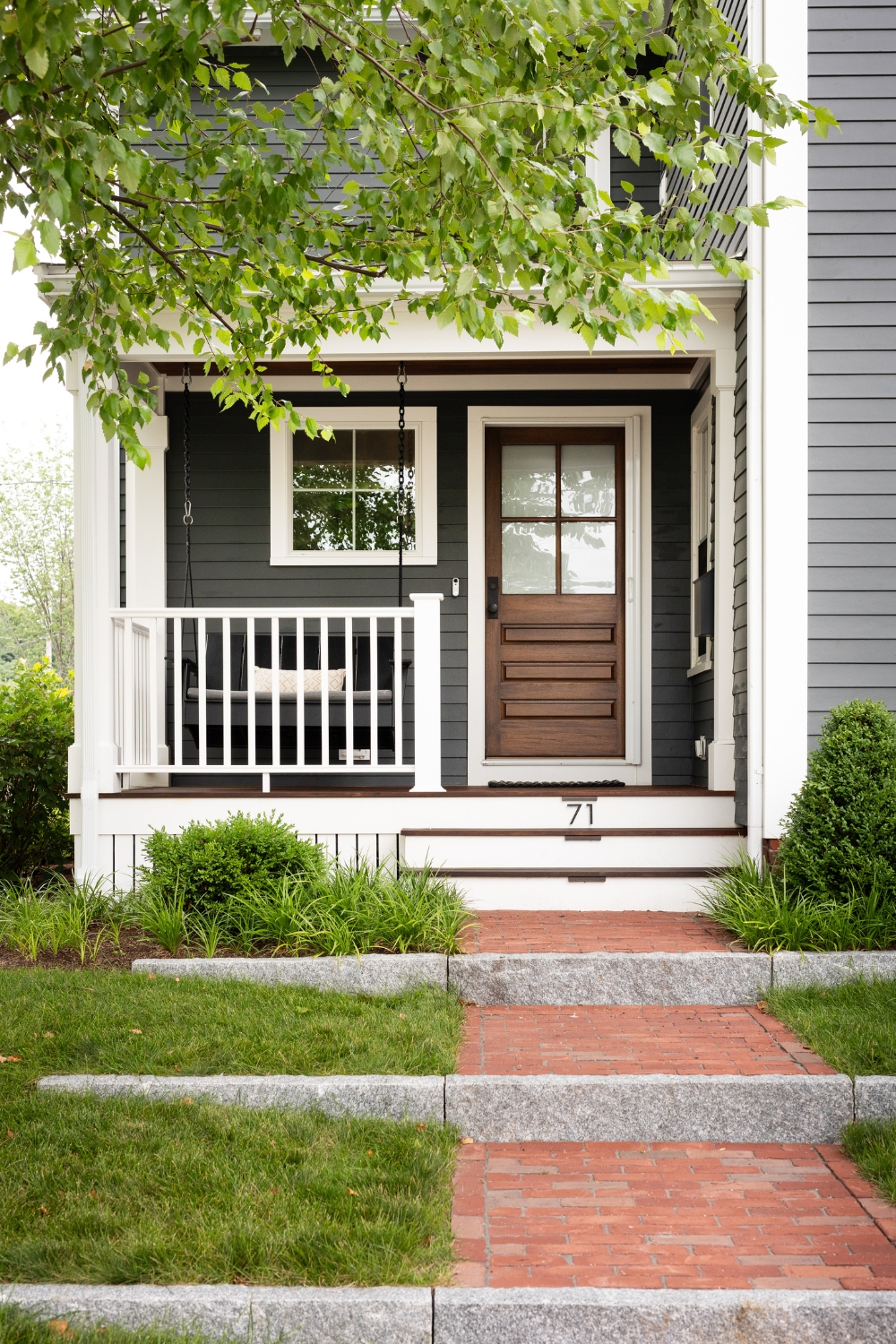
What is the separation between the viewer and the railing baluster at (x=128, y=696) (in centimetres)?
614

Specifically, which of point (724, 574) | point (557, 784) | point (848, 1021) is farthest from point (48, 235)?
point (557, 784)

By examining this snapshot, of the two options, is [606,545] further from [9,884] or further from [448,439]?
[9,884]

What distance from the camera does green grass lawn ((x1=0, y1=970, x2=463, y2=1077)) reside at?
369 centimetres

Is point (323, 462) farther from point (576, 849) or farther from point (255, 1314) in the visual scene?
point (255, 1314)

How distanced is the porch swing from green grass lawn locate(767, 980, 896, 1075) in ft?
9.34

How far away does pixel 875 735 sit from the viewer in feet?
16.4

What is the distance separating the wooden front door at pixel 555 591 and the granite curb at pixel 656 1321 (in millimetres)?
5091

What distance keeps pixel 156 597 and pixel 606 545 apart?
3.02 m

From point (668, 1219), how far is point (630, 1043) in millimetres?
1143

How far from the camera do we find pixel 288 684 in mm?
7066

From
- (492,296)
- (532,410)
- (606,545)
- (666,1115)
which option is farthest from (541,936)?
(532,410)

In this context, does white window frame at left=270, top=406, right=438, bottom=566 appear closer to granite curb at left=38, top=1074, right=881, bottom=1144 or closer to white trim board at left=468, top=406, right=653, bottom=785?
white trim board at left=468, top=406, right=653, bottom=785

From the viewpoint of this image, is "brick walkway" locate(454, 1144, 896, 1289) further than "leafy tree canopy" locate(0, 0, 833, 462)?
No

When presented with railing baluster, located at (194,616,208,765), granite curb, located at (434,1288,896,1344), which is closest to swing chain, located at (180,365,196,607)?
railing baluster, located at (194,616,208,765)
